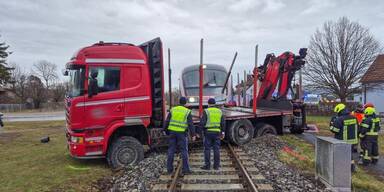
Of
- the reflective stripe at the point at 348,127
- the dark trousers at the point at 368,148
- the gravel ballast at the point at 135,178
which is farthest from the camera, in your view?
the dark trousers at the point at 368,148

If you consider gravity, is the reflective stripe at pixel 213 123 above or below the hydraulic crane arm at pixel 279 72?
below

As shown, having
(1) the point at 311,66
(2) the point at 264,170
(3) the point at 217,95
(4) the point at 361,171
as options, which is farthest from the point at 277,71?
(1) the point at 311,66

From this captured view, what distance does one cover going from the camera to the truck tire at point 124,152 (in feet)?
30.4

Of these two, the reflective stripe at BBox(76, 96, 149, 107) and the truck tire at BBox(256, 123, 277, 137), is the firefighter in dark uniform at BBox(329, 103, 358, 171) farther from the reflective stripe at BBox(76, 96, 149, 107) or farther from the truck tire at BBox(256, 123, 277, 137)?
the reflective stripe at BBox(76, 96, 149, 107)

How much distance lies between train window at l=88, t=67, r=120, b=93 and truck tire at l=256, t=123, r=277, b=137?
233 inches

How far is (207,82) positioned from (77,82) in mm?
6526

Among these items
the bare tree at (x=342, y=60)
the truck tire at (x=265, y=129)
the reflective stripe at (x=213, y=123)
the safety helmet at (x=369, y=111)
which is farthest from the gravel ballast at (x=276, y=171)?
the bare tree at (x=342, y=60)

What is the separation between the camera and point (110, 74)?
932 centimetres

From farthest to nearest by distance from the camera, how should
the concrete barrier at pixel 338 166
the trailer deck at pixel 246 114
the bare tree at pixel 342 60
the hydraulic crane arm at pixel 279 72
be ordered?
the bare tree at pixel 342 60 → the hydraulic crane arm at pixel 279 72 → the trailer deck at pixel 246 114 → the concrete barrier at pixel 338 166

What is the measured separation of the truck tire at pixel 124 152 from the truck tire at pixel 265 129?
5.13 m

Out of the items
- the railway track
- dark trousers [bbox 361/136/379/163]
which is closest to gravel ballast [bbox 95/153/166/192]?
the railway track

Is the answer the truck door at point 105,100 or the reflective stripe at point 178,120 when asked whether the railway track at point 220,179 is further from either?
the truck door at point 105,100

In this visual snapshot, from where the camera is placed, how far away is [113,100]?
9.26m

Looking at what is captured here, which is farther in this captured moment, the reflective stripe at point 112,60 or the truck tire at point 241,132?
the truck tire at point 241,132
